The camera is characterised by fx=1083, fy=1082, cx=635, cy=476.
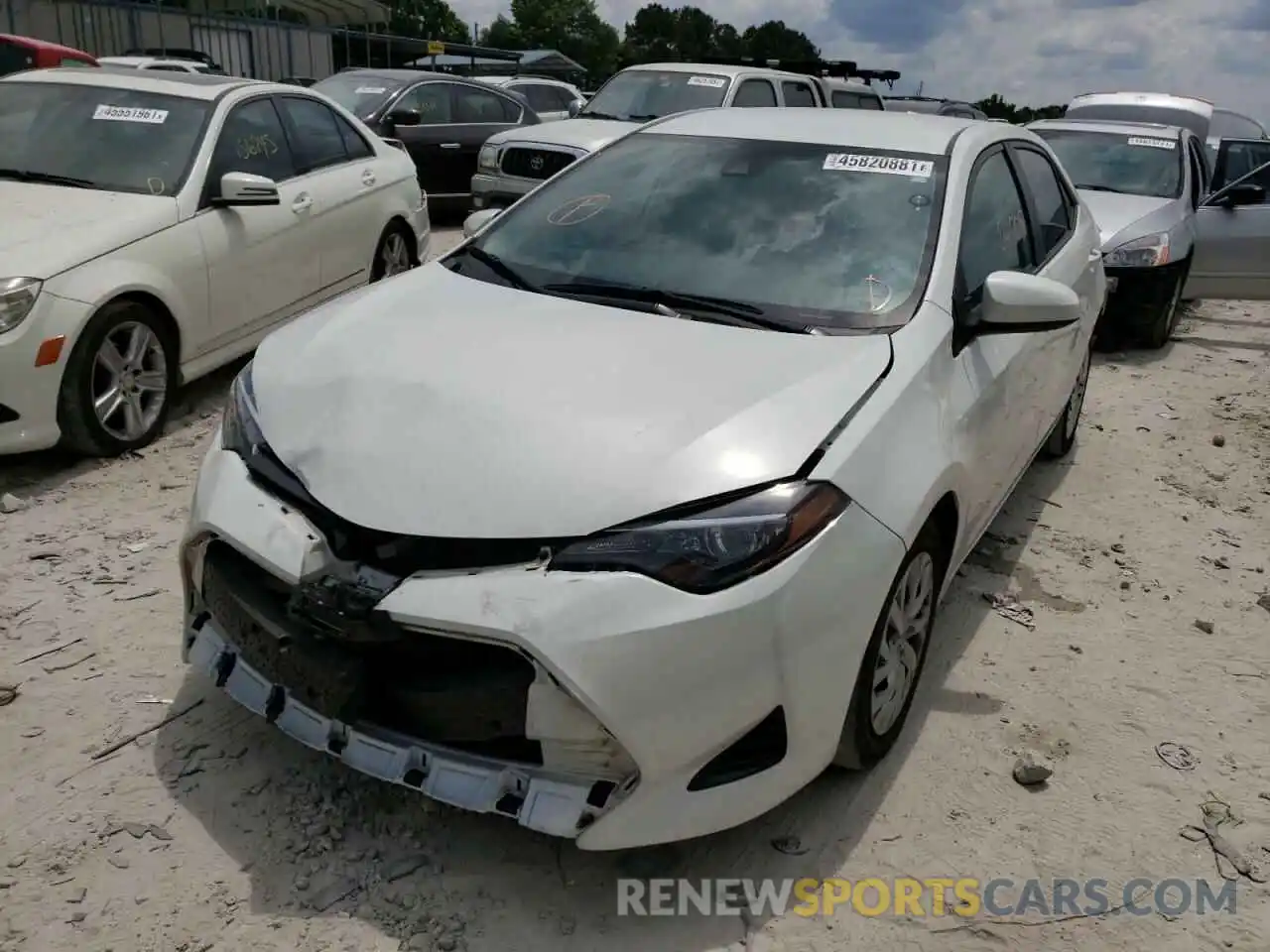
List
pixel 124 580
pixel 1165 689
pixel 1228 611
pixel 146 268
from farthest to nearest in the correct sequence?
pixel 146 268 → pixel 1228 611 → pixel 124 580 → pixel 1165 689

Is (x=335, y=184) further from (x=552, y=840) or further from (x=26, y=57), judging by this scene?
(x=26, y=57)

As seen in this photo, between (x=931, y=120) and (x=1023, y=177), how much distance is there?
57 cm

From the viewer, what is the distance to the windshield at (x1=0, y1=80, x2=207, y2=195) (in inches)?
202

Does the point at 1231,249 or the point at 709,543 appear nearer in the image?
the point at 709,543

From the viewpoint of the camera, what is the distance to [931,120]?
398 cm

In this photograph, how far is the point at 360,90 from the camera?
11.1 m

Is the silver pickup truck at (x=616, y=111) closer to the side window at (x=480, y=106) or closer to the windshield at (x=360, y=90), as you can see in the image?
the side window at (x=480, y=106)

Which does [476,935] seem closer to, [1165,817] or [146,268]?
[1165,817]

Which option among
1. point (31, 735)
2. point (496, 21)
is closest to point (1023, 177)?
point (31, 735)

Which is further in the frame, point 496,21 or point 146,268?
point 496,21

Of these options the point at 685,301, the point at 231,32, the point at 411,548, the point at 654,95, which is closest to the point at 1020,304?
the point at 685,301

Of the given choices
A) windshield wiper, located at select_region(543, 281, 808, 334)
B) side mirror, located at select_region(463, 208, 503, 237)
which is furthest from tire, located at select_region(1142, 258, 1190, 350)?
windshield wiper, located at select_region(543, 281, 808, 334)

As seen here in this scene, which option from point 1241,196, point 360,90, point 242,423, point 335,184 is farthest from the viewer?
point 360,90

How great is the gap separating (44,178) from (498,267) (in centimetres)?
290
